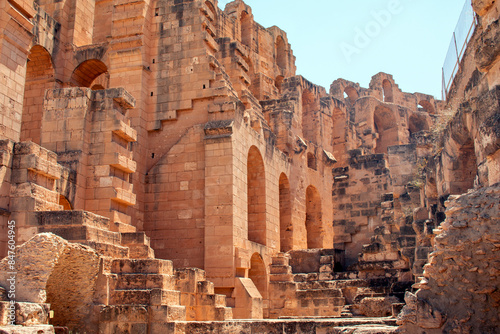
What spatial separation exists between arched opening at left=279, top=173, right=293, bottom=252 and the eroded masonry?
0.07 m

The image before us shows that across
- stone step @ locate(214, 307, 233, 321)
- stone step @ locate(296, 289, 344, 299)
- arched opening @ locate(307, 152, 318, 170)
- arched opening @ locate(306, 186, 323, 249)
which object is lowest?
stone step @ locate(214, 307, 233, 321)

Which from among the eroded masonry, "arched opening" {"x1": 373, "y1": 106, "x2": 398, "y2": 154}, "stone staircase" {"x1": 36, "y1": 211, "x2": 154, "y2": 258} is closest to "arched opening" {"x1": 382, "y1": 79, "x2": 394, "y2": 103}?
"arched opening" {"x1": 373, "y1": 106, "x2": 398, "y2": 154}

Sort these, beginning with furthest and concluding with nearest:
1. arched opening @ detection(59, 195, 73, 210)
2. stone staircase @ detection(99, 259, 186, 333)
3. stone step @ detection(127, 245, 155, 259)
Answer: arched opening @ detection(59, 195, 73, 210) → stone step @ detection(127, 245, 155, 259) → stone staircase @ detection(99, 259, 186, 333)

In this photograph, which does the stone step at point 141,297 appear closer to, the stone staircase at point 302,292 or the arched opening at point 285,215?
the stone staircase at point 302,292

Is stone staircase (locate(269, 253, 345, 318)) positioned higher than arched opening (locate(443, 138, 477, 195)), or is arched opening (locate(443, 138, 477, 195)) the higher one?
arched opening (locate(443, 138, 477, 195))

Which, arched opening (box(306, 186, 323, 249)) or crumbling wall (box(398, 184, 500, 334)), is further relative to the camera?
arched opening (box(306, 186, 323, 249))

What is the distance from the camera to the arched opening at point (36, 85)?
15008 mm

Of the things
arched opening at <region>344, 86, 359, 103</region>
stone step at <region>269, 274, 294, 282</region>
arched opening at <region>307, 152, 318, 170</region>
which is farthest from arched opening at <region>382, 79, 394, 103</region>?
stone step at <region>269, 274, 294, 282</region>

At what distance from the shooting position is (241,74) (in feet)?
57.6

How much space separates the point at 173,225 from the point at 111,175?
103 inches

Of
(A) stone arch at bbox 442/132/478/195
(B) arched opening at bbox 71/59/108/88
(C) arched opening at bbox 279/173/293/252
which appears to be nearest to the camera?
(A) stone arch at bbox 442/132/478/195

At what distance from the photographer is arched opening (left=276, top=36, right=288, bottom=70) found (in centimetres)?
3103

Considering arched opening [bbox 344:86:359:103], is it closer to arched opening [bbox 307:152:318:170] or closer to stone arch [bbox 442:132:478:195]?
arched opening [bbox 307:152:318:170]

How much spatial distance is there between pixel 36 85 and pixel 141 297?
9672 millimetres
